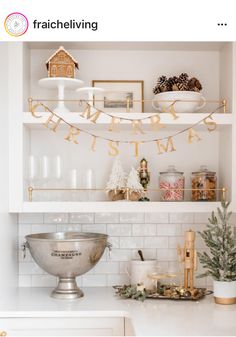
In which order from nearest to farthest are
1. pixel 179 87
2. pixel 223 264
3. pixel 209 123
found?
pixel 223 264 → pixel 209 123 → pixel 179 87

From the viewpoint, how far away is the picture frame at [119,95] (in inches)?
126

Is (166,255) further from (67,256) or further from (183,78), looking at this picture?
(183,78)

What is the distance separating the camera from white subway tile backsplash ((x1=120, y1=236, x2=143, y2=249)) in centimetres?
324

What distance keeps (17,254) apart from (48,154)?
1.85 ft

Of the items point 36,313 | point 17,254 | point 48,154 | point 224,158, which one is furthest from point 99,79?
point 36,313

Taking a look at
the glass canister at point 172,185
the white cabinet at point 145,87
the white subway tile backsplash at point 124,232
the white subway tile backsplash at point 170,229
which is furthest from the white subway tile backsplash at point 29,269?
the glass canister at point 172,185

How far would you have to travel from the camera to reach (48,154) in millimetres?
3256

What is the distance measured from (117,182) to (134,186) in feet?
0.31

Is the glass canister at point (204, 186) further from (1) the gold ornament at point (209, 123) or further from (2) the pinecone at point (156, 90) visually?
(2) the pinecone at point (156, 90)

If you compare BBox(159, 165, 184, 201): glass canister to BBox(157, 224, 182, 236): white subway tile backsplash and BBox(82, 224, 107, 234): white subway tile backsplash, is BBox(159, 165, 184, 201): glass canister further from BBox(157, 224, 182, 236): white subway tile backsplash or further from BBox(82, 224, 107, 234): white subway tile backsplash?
BBox(82, 224, 107, 234): white subway tile backsplash
